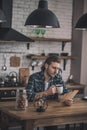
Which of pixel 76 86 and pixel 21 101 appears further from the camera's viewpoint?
pixel 76 86

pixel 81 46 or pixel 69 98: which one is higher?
pixel 81 46

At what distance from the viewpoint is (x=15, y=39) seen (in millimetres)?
6422

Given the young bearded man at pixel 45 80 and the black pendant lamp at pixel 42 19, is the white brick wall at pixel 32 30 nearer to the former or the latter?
the young bearded man at pixel 45 80

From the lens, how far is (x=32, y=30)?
7.30 m

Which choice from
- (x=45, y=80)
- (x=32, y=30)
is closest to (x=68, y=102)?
(x=45, y=80)

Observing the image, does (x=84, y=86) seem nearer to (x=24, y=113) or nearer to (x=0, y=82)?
(x=0, y=82)

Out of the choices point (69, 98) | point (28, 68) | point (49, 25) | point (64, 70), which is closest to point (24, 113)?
point (69, 98)

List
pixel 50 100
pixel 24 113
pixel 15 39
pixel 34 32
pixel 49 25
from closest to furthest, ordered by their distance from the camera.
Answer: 1. pixel 24 113
2. pixel 49 25
3. pixel 50 100
4. pixel 15 39
5. pixel 34 32

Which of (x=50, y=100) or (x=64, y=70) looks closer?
(x=50, y=100)

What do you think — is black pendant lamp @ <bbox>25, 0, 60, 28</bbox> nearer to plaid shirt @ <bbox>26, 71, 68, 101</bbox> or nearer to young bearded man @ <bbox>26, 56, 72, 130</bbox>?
young bearded man @ <bbox>26, 56, 72, 130</bbox>

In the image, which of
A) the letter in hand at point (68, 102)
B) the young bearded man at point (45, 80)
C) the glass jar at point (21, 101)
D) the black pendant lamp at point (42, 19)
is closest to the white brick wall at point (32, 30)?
the young bearded man at point (45, 80)

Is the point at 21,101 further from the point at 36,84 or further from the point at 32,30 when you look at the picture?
the point at 32,30

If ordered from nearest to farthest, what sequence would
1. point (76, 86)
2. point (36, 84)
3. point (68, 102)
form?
1. point (68, 102)
2. point (36, 84)
3. point (76, 86)

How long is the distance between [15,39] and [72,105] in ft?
7.67
